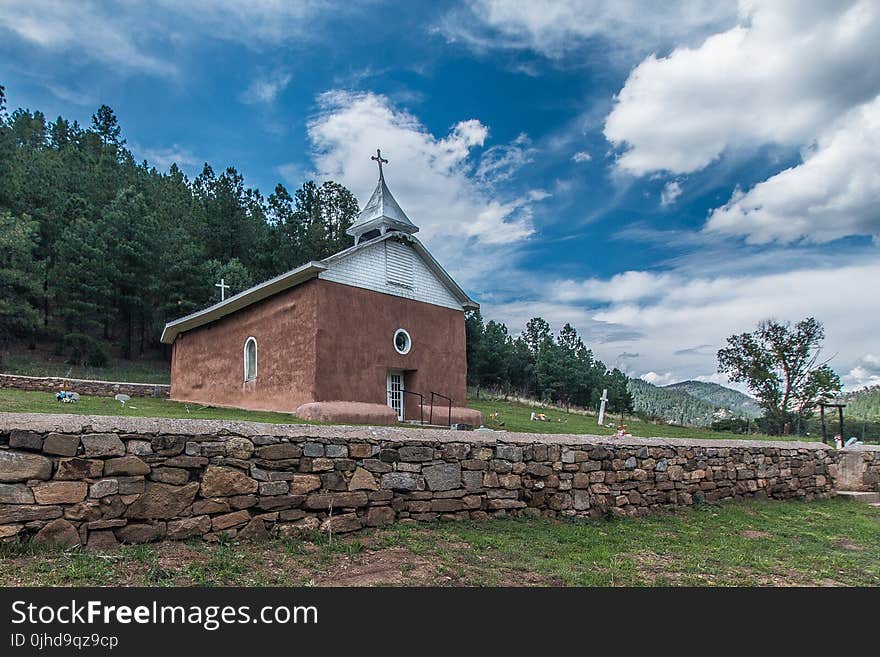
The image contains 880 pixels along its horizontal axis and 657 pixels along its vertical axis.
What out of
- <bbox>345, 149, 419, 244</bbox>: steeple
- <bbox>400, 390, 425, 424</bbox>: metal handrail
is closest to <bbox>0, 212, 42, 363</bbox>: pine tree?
<bbox>345, 149, 419, 244</bbox>: steeple

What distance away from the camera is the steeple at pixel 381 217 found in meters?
18.2

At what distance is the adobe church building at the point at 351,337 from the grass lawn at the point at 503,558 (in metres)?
8.76

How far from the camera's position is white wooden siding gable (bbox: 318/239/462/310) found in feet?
50.8

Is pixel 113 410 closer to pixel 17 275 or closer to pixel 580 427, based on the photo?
pixel 580 427

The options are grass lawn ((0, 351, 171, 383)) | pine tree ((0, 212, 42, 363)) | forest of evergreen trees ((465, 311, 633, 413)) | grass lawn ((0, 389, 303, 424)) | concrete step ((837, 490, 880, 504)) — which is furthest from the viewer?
forest of evergreen trees ((465, 311, 633, 413))

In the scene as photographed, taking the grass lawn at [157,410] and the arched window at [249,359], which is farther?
the arched window at [249,359]

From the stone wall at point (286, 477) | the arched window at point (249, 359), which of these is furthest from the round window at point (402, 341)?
Result: the stone wall at point (286, 477)

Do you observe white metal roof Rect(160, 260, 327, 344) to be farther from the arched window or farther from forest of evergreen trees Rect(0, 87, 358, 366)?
forest of evergreen trees Rect(0, 87, 358, 366)

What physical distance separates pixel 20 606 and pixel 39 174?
43548mm

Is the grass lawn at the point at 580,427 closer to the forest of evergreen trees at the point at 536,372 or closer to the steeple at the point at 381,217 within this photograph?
the steeple at the point at 381,217

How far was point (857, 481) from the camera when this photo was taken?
1077cm

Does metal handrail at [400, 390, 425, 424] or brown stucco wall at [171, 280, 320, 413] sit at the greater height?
brown stucco wall at [171, 280, 320, 413]

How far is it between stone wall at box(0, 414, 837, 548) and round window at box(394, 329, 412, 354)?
9.70 meters

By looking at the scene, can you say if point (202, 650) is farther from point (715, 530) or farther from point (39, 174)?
point (39, 174)
